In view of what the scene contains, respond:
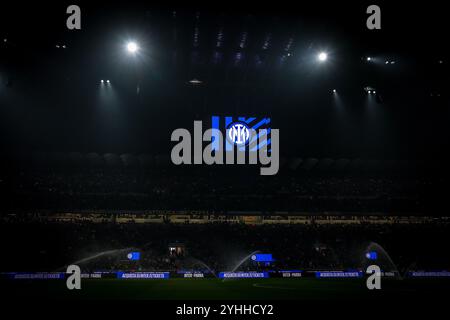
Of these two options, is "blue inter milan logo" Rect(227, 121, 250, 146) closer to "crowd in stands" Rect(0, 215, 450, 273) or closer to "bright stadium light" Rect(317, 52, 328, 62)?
"bright stadium light" Rect(317, 52, 328, 62)

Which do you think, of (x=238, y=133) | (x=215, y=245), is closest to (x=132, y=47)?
(x=238, y=133)

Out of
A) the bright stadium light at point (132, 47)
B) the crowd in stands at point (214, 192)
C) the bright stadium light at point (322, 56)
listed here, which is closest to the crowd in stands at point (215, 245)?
the crowd in stands at point (214, 192)

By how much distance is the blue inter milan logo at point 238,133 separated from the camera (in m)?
25.6

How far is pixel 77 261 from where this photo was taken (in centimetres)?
2930

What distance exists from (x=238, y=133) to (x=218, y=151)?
195 cm

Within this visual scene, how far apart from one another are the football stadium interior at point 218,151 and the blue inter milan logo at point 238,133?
145mm

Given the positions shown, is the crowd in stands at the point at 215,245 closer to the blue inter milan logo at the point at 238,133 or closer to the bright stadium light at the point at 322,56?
the blue inter milan logo at the point at 238,133

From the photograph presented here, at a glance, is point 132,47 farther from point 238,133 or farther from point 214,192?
point 214,192

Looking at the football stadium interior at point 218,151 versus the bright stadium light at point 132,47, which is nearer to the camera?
the football stadium interior at point 218,151

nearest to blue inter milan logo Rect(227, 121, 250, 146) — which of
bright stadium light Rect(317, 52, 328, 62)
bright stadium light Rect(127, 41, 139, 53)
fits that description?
bright stadium light Rect(317, 52, 328, 62)

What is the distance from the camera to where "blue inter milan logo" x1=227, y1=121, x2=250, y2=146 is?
84.0ft

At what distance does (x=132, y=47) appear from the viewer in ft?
63.2

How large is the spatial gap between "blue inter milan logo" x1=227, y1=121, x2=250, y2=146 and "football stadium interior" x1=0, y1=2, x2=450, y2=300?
0.48ft
